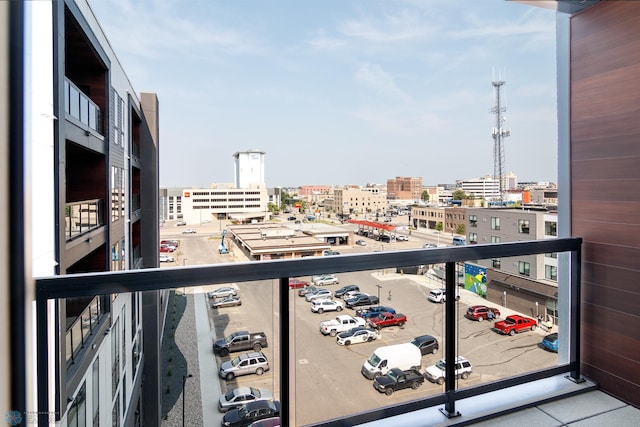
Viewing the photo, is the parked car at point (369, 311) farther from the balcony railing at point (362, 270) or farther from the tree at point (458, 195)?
the tree at point (458, 195)

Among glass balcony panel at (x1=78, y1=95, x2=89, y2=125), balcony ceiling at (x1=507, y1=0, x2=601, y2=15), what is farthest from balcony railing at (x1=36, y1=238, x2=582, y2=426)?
glass balcony panel at (x1=78, y1=95, x2=89, y2=125)

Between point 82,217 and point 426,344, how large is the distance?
632 centimetres

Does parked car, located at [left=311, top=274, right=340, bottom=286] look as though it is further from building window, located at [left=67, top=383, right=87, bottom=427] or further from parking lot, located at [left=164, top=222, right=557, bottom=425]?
building window, located at [left=67, top=383, right=87, bottom=427]

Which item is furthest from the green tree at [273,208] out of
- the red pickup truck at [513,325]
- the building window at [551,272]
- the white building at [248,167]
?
the red pickup truck at [513,325]

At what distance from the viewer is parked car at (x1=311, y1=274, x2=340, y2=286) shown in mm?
1422

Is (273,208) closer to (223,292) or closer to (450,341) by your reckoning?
(450,341)

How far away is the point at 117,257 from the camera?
8898mm

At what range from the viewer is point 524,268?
1.91 metres

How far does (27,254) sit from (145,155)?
14.9 metres

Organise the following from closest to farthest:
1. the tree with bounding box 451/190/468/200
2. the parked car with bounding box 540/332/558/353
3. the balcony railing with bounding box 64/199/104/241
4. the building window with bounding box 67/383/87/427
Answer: the building window with bounding box 67/383/87/427, the parked car with bounding box 540/332/558/353, the balcony railing with bounding box 64/199/104/241, the tree with bounding box 451/190/468/200

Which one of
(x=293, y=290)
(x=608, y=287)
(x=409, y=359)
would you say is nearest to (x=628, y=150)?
(x=608, y=287)

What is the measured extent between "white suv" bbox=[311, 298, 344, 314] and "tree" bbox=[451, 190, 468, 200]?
7.60 meters

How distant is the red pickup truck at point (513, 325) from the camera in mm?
1849

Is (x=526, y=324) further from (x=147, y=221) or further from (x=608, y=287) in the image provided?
(x=147, y=221)
